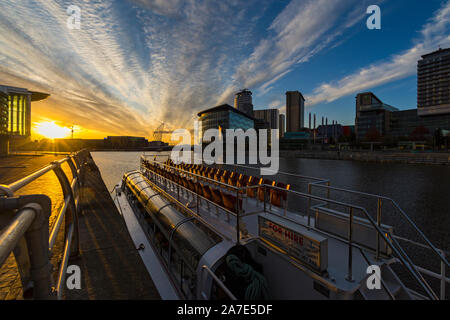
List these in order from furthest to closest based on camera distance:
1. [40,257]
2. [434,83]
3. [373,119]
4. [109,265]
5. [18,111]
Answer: [373,119] → [434,83] → [18,111] → [109,265] → [40,257]

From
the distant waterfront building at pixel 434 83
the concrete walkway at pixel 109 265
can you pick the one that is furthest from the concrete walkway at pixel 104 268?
the distant waterfront building at pixel 434 83

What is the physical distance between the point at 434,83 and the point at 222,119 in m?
153

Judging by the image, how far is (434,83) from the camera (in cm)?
13750

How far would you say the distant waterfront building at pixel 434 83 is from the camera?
427ft

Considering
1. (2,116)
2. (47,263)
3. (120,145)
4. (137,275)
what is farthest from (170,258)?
(120,145)

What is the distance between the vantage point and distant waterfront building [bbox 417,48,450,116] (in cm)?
13024

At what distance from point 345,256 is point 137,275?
4.51m

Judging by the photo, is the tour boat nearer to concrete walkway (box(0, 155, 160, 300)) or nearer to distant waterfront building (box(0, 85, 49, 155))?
concrete walkway (box(0, 155, 160, 300))

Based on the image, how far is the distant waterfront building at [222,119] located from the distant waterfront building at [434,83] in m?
122

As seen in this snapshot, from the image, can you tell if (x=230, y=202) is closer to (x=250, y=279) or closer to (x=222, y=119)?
(x=250, y=279)

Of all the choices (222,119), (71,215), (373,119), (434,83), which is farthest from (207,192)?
(434,83)

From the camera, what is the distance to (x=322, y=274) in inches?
131

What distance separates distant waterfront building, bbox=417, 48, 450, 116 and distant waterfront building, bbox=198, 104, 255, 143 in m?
122
